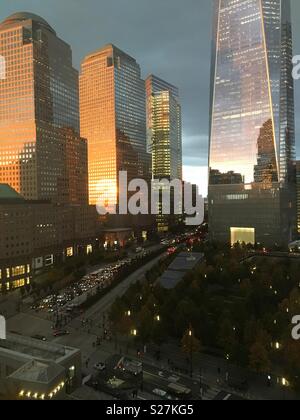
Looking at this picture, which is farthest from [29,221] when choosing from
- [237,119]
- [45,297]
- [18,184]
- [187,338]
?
[237,119]

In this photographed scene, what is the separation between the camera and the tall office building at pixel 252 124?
363ft

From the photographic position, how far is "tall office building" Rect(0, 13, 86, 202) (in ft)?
372

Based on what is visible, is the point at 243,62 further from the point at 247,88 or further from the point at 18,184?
the point at 18,184

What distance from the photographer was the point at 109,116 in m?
169

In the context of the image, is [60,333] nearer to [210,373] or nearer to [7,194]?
Result: [210,373]

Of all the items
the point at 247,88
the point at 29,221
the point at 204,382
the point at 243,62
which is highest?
the point at 243,62

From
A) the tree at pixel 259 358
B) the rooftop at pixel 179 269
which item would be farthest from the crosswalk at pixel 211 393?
the rooftop at pixel 179 269

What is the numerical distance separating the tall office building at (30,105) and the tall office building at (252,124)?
49.6 m

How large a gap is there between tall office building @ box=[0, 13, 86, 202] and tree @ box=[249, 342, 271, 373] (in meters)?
91.2

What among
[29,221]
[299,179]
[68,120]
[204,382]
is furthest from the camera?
[299,179]

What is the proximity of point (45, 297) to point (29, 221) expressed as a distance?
25.3 m

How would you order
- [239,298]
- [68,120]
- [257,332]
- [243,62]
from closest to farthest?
[257,332], [239,298], [243,62], [68,120]

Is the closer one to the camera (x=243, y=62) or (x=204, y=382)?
(x=204, y=382)

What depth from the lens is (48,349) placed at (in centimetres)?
3800
